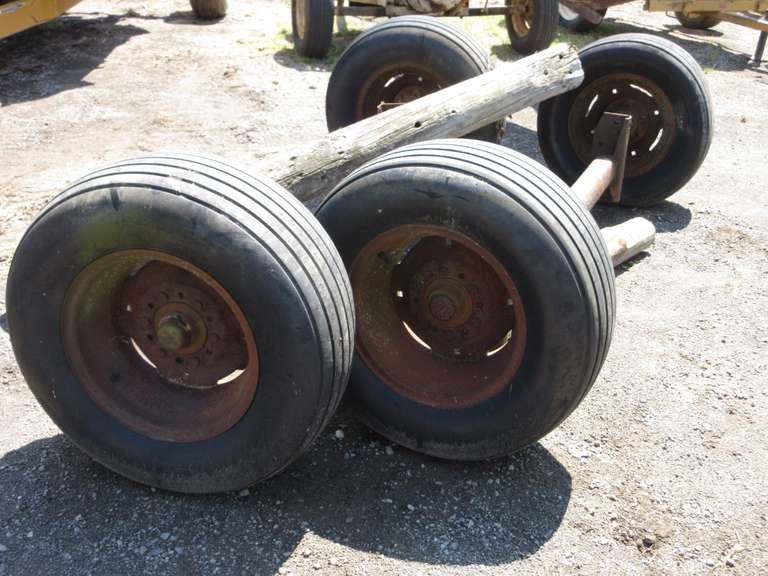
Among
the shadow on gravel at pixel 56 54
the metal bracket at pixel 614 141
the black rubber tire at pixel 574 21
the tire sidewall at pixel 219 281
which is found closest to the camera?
the tire sidewall at pixel 219 281

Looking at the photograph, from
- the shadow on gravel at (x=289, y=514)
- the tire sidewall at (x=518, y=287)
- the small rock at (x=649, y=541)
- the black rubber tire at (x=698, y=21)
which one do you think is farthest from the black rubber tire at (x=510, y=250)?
the black rubber tire at (x=698, y=21)

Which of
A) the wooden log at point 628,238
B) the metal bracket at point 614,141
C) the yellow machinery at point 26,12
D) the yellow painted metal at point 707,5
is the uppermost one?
the metal bracket at point 614,141

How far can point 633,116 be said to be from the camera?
17.3 feet

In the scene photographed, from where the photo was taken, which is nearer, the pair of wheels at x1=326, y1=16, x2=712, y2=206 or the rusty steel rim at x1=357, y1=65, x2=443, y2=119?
the pair of wheels at x1=326, y1=16, x2=712, y2=206

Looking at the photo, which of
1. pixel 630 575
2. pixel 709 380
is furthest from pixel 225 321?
pixel 709 380

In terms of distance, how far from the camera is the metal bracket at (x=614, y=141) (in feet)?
16.0

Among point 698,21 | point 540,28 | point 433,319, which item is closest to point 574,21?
point 698,21

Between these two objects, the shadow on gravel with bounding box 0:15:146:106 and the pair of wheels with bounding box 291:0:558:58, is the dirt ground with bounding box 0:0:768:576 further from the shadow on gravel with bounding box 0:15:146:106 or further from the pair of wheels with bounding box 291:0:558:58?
the pair of wheels with bounding box 291:0:558:58

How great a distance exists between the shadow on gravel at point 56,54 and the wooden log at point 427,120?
4.43 m

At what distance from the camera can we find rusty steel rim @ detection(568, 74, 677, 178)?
5.19 metres

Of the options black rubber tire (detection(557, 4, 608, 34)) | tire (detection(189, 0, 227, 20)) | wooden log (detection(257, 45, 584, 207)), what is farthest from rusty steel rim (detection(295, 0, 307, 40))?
wooden log (detection(257, 45, 584, 207))

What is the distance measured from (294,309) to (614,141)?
3.25 m

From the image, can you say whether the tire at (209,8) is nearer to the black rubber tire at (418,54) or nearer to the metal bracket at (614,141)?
the black rubber tire at (418,54)

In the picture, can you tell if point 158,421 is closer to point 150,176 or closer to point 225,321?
point 225,321
